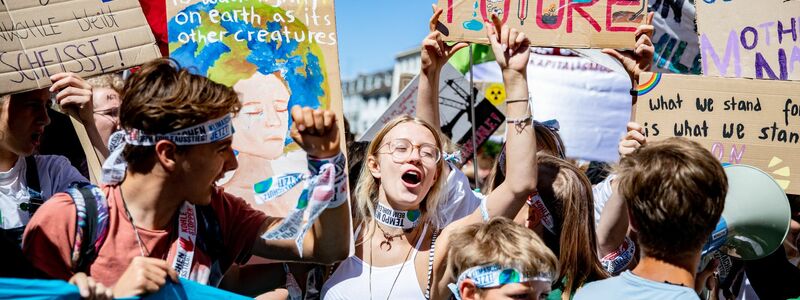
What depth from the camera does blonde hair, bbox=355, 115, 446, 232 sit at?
338 cm

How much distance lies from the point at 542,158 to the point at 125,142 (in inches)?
72.6

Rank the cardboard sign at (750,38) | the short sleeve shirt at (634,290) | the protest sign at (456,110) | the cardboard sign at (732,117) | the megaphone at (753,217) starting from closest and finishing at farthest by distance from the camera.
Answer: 1. the short sleeve shirt at (634,290)
2. the megaphone at (753,217)
3. the cardboard sign at (732,117)
4. the cardboard sign at (750,38)
5. the protest sign at (456,110)

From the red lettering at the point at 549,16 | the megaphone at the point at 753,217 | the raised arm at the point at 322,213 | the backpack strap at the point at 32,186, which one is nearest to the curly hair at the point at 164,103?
the raised arm at the point at 322,213

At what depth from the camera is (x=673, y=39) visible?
5477 millimetres

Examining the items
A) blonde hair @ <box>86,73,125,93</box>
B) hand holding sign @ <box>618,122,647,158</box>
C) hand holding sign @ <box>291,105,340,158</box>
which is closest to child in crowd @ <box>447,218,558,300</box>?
hand holding sign @ <box>291,105,340,158</box>

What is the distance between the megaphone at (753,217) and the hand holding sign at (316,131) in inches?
56.3

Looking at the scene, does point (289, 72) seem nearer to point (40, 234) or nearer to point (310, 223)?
point (310, 223)

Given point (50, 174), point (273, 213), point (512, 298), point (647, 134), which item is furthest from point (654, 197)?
point (50, 174)

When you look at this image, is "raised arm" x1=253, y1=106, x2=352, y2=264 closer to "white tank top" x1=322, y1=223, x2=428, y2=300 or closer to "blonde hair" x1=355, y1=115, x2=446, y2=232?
"white tank top" x1=322, y1=223, x2=428, y2=300

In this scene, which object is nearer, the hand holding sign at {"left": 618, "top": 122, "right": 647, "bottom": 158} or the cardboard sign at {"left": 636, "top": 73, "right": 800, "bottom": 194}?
the hand holding sign at {"left": 618, "top": 122, "right": 647, "bottom": 158}

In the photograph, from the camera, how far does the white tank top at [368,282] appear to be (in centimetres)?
311

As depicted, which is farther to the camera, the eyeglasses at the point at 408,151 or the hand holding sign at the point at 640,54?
the hand holding sign at the point at 640,54

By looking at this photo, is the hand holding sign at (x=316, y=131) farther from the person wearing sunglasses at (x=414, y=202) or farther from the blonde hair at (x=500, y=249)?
the person wearing sunglasses at (x=414, y=202)

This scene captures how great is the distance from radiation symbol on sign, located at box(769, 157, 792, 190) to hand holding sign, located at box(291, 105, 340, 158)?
2.16 m
